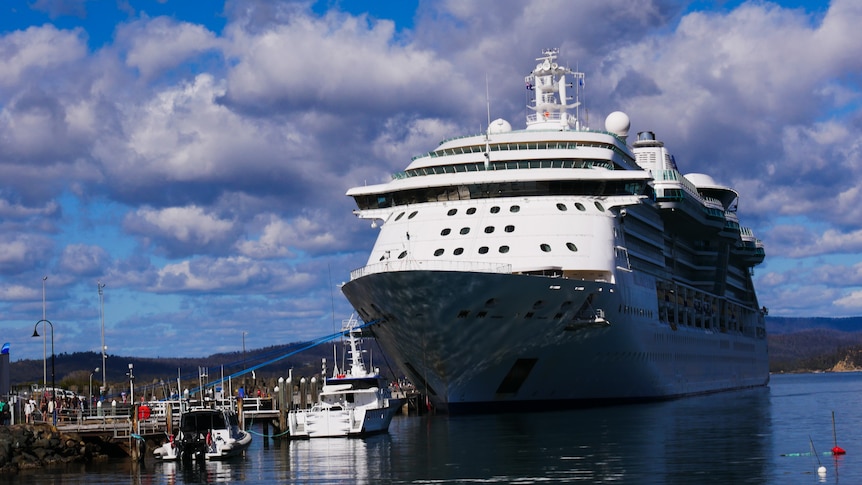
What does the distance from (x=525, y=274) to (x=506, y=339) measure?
266 cm

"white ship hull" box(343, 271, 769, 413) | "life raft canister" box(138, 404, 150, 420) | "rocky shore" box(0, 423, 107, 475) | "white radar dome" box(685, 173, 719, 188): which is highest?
"white radar dome" box(685, 173, 719, 188)

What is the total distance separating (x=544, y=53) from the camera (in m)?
66.8

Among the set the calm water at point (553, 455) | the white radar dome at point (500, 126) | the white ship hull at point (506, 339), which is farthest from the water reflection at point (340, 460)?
the white radar dome at point (500, 126)

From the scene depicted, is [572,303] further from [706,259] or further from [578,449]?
[706,259]

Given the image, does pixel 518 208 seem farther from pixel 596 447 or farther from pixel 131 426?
pixel 131 426

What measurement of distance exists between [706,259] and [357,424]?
1533 inches

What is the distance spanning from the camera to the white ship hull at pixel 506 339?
147 feet

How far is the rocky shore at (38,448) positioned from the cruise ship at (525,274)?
12.5 m

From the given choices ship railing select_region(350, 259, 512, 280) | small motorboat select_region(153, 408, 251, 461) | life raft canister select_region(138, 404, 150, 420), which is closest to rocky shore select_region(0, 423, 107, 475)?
life raft canister select_region(138, 404, 150, 420)

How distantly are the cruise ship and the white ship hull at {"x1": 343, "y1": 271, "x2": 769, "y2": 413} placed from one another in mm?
56

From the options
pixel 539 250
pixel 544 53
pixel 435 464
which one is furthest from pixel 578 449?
pixel 544 53

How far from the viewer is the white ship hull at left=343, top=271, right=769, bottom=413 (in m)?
44.9

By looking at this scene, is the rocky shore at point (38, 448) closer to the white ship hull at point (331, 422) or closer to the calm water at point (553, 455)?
the calm water at point (553, 455)

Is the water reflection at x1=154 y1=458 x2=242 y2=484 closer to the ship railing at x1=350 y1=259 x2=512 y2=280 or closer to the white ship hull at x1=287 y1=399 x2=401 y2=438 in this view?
the white ship hull at x1=287 y1=399 x2=401 y2=438
